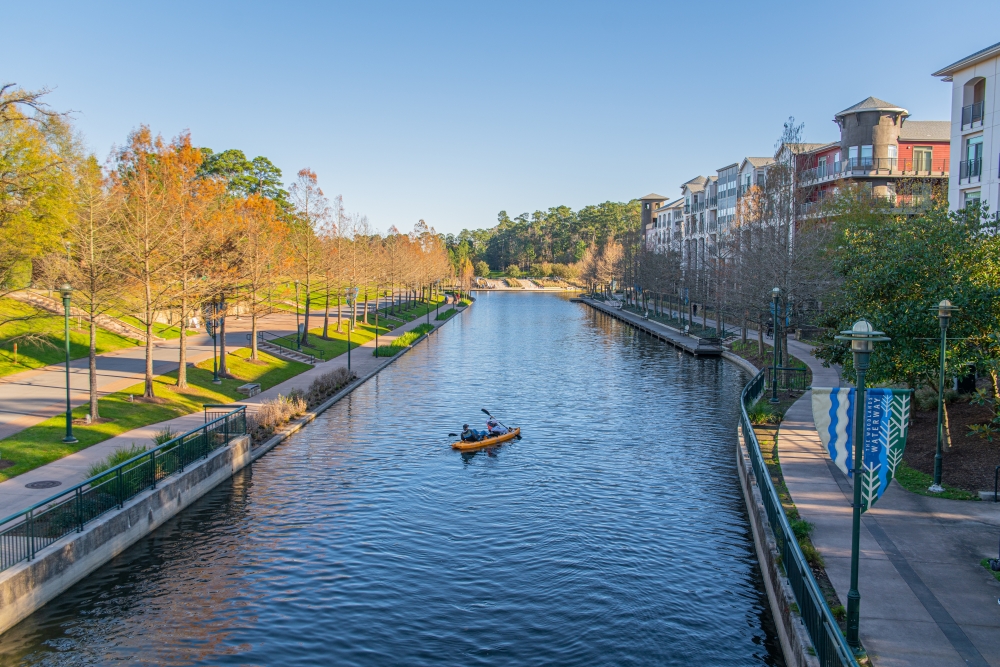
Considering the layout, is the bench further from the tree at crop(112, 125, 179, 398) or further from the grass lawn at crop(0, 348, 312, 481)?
the tree at crop(112, 125, 179, 398)

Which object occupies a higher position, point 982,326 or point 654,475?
point 982,326

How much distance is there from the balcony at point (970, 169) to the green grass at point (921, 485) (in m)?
22.3

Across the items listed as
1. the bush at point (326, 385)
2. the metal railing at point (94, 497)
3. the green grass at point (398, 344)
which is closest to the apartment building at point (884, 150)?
the green grass at point (398, 344)

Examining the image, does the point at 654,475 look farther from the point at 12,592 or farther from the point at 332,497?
the point at 12,592

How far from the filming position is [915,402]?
28609 mm

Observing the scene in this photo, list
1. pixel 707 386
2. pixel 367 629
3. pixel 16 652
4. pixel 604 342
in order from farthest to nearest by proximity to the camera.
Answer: pixel 604 342 < pixel 707 386 < pixel 367 629 < pixel 16 652

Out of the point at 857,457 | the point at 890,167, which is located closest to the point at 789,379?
the point at 857,457

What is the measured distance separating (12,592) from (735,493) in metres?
18.6

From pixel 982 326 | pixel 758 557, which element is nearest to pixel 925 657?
pixel 758 557

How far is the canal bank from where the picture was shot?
14375 mm

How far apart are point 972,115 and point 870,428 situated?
109 ft

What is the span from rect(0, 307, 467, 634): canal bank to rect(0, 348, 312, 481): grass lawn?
280cm

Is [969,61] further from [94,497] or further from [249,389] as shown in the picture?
[94,497]

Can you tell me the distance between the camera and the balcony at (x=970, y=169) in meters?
37.4
